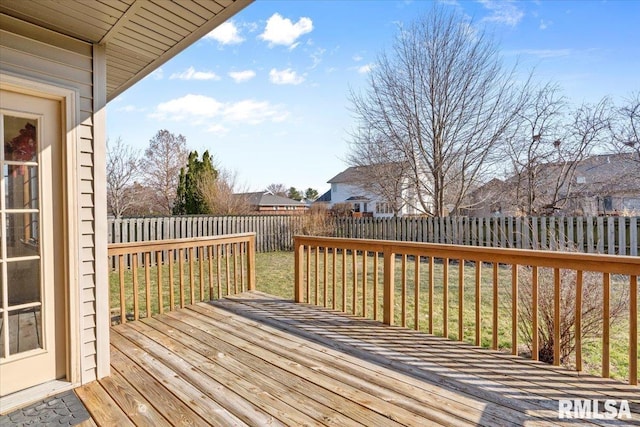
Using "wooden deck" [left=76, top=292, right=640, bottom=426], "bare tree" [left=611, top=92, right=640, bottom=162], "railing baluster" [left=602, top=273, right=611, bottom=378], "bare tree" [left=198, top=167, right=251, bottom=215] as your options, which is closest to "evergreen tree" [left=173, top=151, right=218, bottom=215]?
"bare tree" [left=198, top=167, right=251, bottom=215]

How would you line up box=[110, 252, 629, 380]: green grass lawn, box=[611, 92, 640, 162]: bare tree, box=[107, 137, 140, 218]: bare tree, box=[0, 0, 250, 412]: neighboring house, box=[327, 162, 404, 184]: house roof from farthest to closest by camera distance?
1. box=[107, 137, 140, 218]: bare tree
2. box=[327, 162, 404, 184]: house roof
3. box=[611, 92, 640, 162]: bare tree
4. box=[110, 252, 629, 380]: green grass lawn
5. box=[0, 0, 250, 412]: neighboring house

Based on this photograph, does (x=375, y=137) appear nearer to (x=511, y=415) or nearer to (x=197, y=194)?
(x=197, y=194)

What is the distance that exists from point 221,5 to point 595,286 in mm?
3804

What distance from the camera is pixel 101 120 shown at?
2.38m

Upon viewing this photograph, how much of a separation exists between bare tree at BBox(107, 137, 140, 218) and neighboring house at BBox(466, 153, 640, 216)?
1436 centimetres

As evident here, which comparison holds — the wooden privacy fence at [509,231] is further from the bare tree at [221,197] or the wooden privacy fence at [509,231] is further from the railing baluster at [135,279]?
the railing baluster at [135,279]

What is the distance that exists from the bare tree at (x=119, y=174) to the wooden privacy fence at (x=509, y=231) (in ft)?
32.5

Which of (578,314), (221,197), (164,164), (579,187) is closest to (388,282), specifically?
(578,314)

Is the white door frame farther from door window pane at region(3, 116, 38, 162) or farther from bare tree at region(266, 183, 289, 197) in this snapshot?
bare tree at region(266, 183, 289, 197)

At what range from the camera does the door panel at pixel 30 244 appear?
2039 mm

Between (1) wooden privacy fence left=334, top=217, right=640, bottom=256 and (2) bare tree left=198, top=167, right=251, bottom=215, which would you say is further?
(2) bare tree left=198, top=167, right=251, bottom=215

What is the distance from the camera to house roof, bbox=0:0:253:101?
6.30 feet

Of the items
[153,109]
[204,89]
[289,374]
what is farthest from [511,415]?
[153,109]

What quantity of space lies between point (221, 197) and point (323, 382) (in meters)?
12.6
